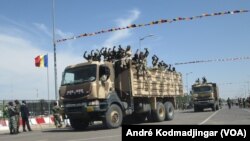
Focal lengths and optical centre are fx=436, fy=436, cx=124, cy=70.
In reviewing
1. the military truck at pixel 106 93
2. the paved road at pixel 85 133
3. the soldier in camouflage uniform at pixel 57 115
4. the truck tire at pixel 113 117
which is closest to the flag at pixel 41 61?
the soldier in camouflage uniform at pixel 57 115

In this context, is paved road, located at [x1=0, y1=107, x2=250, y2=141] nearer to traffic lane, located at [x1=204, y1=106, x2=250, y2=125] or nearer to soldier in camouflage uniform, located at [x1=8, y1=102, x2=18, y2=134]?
traffic lane, located at [x1=204, y1=106, x2=250, y2=125]

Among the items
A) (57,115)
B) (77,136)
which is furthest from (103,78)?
(57,115)

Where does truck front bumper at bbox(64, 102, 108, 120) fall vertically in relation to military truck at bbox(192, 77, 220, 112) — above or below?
below

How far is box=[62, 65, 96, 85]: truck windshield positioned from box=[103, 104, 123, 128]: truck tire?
5.39 feet

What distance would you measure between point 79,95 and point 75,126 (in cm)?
275

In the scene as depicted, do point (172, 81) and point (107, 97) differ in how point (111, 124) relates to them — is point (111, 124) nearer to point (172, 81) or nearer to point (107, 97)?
point (107, 97)

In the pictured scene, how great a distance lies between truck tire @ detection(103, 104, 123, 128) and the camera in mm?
18734

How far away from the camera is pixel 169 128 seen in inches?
158

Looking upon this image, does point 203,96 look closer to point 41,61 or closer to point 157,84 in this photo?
point 41,61

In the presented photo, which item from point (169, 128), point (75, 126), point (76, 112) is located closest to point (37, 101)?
point (75, 126)

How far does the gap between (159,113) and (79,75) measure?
20.3 ft

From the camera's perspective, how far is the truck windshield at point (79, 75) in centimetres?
1873

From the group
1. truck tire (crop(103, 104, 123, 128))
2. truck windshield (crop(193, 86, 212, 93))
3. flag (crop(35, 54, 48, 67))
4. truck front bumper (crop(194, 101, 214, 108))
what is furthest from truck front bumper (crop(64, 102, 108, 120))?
truck windshield (crop(193, 86, 212, 93))

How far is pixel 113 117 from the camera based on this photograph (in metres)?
19.1
